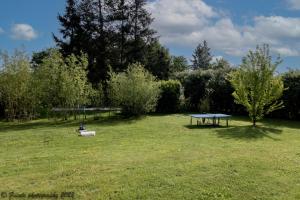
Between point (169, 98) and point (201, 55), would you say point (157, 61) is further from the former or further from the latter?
point (201, 55)

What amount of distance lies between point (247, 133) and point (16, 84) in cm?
1255

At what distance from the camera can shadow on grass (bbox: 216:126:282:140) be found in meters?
11.4

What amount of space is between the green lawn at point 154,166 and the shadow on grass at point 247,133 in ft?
0.48

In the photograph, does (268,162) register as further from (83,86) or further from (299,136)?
(83,86)

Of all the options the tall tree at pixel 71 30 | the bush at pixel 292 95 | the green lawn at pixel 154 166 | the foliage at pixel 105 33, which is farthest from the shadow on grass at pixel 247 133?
the tall tree at pixel 71 30

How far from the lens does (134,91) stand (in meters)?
17.4

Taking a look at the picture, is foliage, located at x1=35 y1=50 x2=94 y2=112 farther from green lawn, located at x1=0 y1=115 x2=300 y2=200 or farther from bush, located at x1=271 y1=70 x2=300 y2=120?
bush, located at x1=271 y1=70 x2=300 y2=120

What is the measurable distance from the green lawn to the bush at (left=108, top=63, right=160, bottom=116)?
6138mm

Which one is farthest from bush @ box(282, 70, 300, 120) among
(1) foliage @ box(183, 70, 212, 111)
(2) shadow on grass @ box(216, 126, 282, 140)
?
(1) foliage @ box(183, 70, 212, 111)

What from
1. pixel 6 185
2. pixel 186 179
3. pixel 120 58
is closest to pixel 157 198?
pixel 186 179

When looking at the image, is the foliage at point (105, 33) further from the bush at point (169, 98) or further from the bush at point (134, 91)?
the bush at point (134, 91)

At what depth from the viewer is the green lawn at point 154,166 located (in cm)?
555

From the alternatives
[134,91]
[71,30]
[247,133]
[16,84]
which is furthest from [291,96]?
[71,30]

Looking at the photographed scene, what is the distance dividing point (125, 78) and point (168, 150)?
941cm
